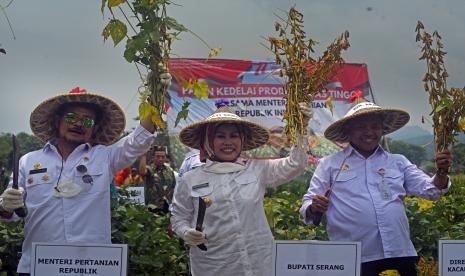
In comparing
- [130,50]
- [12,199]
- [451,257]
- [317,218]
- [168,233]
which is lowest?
[168,233]

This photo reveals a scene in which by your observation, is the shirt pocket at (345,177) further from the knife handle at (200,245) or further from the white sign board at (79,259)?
the white sign board at (79,259)

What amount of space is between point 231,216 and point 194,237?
25 cm

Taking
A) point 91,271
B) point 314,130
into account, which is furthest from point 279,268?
point 314,130

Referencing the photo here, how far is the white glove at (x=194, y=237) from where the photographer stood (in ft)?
10.4

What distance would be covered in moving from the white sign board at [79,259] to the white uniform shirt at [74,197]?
401 millimetres

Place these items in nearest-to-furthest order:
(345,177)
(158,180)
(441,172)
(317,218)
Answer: (441,172) → (317,218) → (345,177) → (158,180)

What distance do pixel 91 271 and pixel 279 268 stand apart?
821 mm

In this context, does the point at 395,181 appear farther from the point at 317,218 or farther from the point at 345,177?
the point at 317,218

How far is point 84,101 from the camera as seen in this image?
374 cm

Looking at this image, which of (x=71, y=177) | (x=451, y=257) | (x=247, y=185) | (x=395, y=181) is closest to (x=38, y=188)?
(x=71, y=177)

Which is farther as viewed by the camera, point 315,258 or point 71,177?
point 71,177

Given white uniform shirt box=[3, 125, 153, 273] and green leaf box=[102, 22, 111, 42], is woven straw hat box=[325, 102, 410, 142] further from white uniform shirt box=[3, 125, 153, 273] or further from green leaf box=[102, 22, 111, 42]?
green leaf box=[102, 22, 111, 42]

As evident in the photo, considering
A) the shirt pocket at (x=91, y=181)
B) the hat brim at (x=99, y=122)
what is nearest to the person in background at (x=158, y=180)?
the hat brim at (x=99, y=122)

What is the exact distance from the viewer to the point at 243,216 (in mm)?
3344
